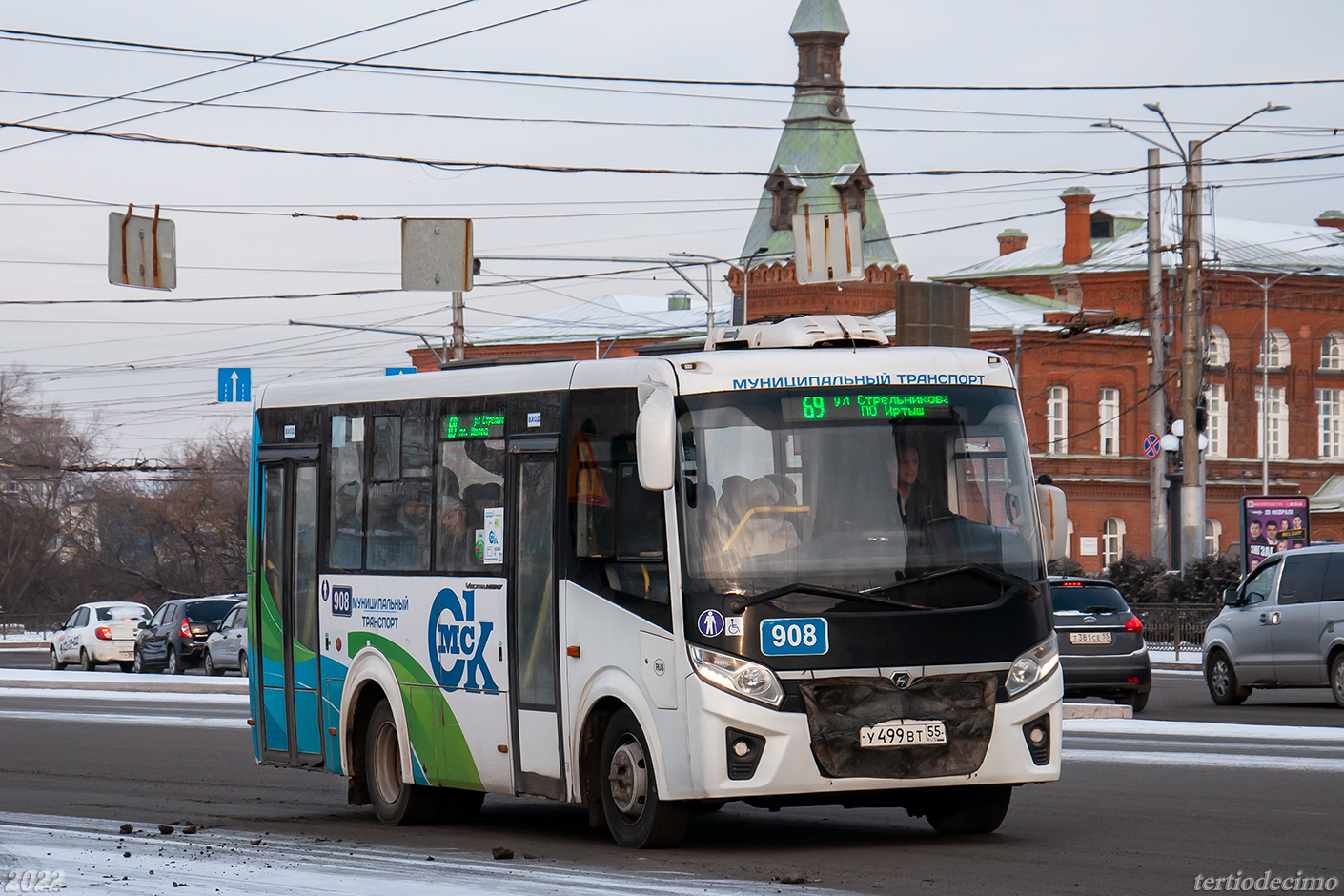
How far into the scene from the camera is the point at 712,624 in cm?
1009

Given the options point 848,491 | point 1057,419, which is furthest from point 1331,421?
point 848,491

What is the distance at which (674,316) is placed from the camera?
92750mm

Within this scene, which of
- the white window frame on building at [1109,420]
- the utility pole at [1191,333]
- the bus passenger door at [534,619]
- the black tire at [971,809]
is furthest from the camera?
the white window frame on building at [1109,420]

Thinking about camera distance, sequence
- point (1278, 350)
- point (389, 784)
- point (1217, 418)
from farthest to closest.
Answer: point (1278, 350) → point (1217, 418) → point (389, 784)

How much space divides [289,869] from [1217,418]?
79043mm

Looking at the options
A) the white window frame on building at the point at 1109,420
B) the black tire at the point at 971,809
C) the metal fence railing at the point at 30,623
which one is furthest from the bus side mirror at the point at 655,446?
the white window frame on building at the point at 1109,420

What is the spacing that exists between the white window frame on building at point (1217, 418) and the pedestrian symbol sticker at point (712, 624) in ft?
253

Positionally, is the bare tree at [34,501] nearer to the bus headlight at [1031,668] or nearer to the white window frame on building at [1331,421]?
the white window frame on building at [1331,421]

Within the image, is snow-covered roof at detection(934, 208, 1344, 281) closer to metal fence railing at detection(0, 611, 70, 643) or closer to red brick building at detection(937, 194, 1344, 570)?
red brick building at detection(937, 194, 1344, 570)

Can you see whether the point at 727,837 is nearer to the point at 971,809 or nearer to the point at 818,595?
the point at 971,809

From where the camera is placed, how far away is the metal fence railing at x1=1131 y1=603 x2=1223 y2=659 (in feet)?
127

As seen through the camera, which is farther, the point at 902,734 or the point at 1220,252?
the point at 1220,252

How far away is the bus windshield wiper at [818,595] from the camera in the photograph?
10.1 meters

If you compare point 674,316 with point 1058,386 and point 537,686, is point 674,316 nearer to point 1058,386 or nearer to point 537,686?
point 1058,386
